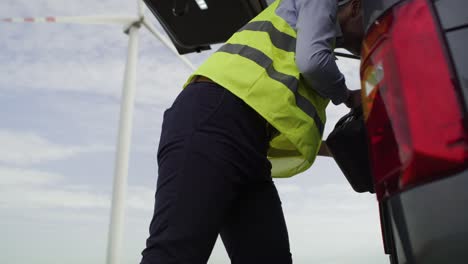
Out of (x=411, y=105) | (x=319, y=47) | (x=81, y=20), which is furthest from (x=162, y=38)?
(x=411, y=105)

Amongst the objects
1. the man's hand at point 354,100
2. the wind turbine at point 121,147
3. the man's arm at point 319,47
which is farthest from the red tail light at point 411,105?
the wind turbine at point 121,147

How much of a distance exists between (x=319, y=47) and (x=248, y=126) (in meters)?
0.26

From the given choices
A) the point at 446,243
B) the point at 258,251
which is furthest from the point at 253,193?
A: the point at 446,243

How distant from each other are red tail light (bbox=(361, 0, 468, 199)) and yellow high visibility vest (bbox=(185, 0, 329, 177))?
374 millimetres

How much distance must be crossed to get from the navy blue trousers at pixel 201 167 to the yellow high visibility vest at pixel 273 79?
4cm

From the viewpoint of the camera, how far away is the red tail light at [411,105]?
777mm

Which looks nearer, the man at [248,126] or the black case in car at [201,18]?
the man at [248,126]

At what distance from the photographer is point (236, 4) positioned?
2203 millimetres

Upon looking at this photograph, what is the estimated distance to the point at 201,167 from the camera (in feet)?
3.99

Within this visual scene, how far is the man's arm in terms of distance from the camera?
4.01 feet

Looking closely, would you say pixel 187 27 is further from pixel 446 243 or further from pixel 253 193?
pixel 446 243

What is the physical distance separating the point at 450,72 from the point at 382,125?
14cm

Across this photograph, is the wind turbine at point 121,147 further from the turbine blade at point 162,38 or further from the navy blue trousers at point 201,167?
the navy blue trousers at point 201,167

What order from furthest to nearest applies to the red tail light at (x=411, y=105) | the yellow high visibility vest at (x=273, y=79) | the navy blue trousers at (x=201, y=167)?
the yellow high visibility vest at (x=273, y=79) → the navy blue trousers at (x=201, y=167) → the red tail light at (x=411, y=105)
